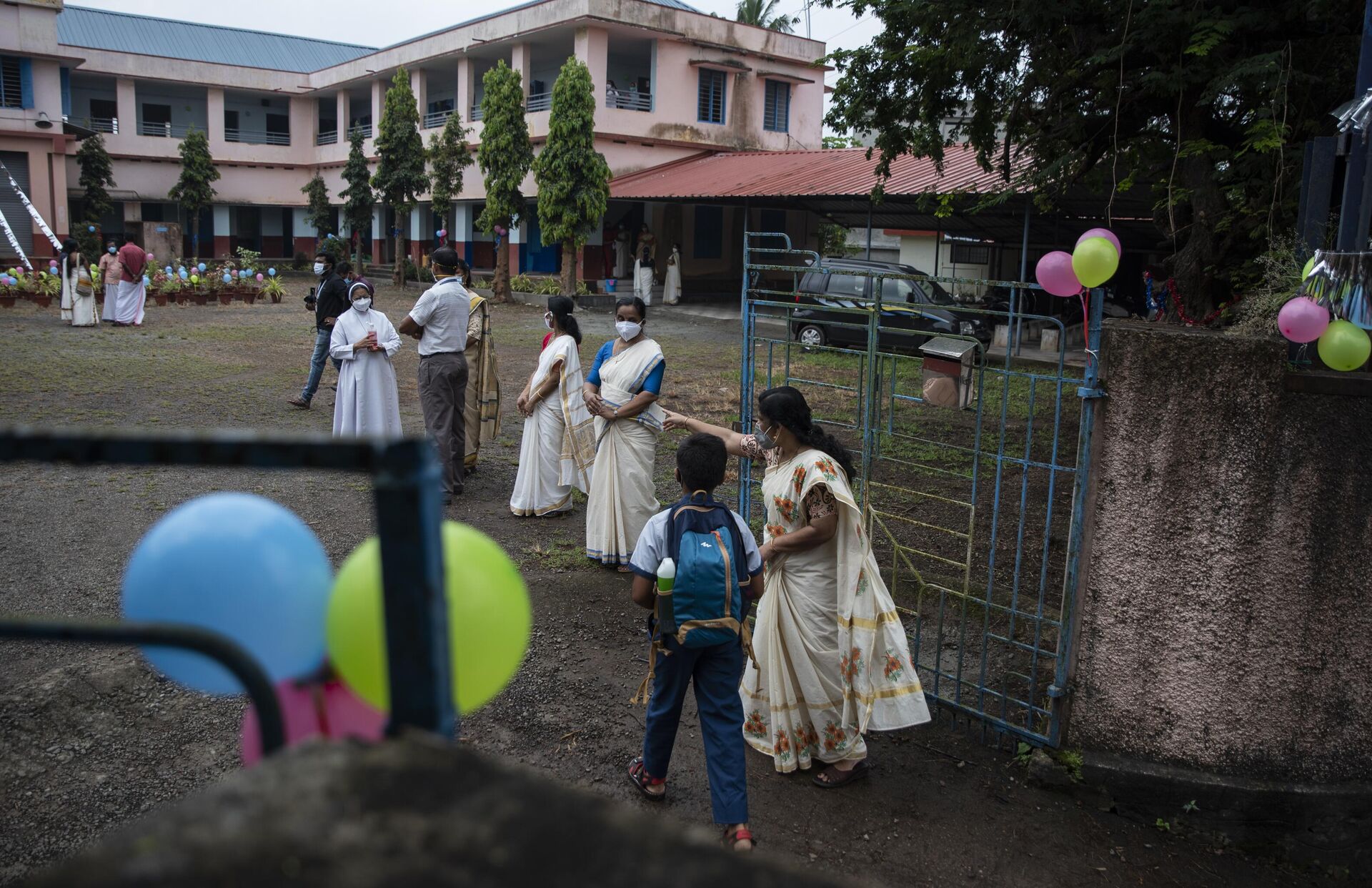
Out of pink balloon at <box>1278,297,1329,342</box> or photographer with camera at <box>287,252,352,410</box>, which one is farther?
photographer with camera at <box>287,252,352,410</box>

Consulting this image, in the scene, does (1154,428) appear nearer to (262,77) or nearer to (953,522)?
(953,522)

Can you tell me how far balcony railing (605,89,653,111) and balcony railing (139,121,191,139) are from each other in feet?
54.2

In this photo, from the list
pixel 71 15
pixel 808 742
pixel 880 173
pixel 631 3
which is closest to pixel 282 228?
pixel 71 15

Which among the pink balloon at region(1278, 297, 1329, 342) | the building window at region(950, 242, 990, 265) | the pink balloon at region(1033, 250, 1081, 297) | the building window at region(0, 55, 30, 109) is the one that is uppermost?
the building window at region(0, 55, 30, 109)

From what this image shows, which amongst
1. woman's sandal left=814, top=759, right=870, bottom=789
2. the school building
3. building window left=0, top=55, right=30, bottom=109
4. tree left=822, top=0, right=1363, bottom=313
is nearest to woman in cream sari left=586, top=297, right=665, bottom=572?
woman's sandal left=814, top=759, right=870, bottom=789

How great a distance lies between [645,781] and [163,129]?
37723 millimetres

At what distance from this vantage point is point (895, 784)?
400cm

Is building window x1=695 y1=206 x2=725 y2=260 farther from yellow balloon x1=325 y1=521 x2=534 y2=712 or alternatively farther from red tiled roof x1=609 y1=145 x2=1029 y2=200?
yellow balloon x1=325 y1=521 x2=534 y2=712

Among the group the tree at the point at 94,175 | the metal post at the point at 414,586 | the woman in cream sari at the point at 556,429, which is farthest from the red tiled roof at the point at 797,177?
the tree at the point at 94,175

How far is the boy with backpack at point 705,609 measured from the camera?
11.3ft

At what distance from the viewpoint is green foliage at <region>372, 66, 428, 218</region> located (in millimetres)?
26234

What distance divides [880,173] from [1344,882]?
7.73 meters

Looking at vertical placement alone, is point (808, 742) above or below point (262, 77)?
below

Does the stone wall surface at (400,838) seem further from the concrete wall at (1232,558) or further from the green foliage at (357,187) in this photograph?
the green foliage at (357,187)
